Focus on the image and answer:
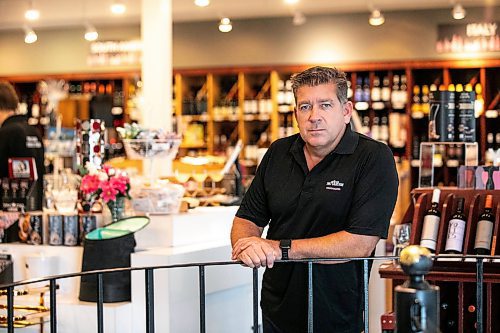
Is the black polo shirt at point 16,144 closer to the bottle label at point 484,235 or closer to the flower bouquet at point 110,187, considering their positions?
the flower bouquet at point 110,187

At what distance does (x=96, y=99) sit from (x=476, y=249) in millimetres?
Answer: 8829

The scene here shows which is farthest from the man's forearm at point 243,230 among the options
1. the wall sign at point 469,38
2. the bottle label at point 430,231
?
the wall sign at point 469,38

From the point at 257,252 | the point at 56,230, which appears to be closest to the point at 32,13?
the point at 56,230

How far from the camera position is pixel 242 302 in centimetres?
571

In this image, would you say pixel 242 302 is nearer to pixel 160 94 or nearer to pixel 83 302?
pixel 83 302

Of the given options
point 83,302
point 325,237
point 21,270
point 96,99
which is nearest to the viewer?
point 325,237

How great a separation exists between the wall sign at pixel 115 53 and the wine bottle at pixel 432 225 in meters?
8.52

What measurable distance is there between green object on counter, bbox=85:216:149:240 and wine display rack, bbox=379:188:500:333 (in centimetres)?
152

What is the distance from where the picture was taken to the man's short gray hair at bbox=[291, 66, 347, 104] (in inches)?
132

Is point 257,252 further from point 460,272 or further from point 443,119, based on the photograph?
point 443,119

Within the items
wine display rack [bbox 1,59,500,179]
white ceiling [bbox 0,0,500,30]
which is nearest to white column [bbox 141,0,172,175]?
wine display rack [bbox 1,59,500,179]

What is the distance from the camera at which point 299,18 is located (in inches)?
433

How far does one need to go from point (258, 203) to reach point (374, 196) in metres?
0.47

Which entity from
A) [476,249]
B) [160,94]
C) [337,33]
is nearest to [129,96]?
[337,33]
